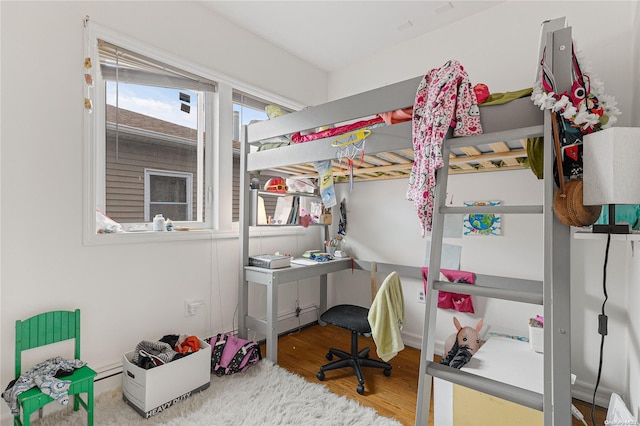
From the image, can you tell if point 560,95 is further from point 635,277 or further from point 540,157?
point 635,277

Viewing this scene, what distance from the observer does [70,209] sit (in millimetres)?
1943

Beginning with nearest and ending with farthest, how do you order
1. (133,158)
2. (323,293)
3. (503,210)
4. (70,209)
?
(503,210)
(70,209)
(133,158)
(323,293)

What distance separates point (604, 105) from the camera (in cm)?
132

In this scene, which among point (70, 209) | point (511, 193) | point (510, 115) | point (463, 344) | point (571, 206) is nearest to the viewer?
point (571, 206)

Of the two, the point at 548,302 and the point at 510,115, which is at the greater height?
the point at 510,115

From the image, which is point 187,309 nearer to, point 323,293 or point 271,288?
point 271,288

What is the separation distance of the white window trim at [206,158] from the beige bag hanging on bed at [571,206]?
7.41 ft

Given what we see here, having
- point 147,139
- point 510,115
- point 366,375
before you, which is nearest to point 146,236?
point 147,139

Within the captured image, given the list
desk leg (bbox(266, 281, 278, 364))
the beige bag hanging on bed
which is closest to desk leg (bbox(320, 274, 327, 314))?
desk leg (bbox(266, 281, 278, 364))

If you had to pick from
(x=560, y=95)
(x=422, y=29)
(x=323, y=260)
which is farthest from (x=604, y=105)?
(x=323, y=260)

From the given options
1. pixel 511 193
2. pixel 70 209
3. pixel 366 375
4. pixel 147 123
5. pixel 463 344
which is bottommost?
pixel 366 375

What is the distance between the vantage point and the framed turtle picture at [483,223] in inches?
98.8

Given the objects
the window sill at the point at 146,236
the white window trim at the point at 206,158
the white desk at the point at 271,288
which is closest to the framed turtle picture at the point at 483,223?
the white desk at the point at 271,288

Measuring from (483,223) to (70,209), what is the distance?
2.83m
